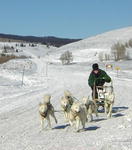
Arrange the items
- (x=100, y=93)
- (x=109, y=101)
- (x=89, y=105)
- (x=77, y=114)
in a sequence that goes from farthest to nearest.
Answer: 1. (x=100, y=93)
2. (x=109, y=101)
3. (x=89, y=105)
4. (x=77, y=114)

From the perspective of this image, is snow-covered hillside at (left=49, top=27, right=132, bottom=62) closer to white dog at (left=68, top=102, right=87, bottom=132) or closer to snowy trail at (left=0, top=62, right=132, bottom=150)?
snowy trail at (left=0, top=62, right=132, bottom=150)

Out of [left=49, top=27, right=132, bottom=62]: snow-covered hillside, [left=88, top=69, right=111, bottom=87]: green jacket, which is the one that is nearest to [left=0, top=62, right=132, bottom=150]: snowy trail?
[left=88, top=69, right=111, bottom=87]: green jacket

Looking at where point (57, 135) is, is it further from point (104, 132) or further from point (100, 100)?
point (100, 100)

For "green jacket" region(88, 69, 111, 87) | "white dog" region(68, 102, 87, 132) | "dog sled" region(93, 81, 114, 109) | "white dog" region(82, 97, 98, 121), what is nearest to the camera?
"white dog" region(68, 102, 87, 132)

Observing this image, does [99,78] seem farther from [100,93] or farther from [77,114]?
[77,114]

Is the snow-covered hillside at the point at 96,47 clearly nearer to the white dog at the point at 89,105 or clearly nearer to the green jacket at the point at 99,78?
the green jacket at the point at 99,78

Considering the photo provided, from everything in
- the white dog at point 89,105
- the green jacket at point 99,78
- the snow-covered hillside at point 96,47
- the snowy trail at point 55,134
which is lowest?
the snowy trail at point 55,134

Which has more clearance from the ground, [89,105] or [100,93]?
[100,93]

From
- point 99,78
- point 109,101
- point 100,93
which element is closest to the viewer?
point 109,101

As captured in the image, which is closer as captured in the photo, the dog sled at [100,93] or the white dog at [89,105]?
the white dog at [89,105]

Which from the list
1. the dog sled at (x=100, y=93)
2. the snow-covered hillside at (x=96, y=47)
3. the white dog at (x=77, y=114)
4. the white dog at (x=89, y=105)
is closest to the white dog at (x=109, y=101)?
the white dog at (x=89, y=105)

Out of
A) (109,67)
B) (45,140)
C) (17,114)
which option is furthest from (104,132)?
(109,67)

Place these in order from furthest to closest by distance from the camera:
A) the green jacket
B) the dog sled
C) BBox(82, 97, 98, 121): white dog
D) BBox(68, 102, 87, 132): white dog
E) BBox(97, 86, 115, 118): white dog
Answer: the green jacket, the dog sled, BBox(97, 86, 115, 118): white dog, BBox(82, 97, 98, 121): white dog, BBox(68, 102, 87, 132): white dog

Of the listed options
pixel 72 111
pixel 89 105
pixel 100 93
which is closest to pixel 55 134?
pixel 72 111
